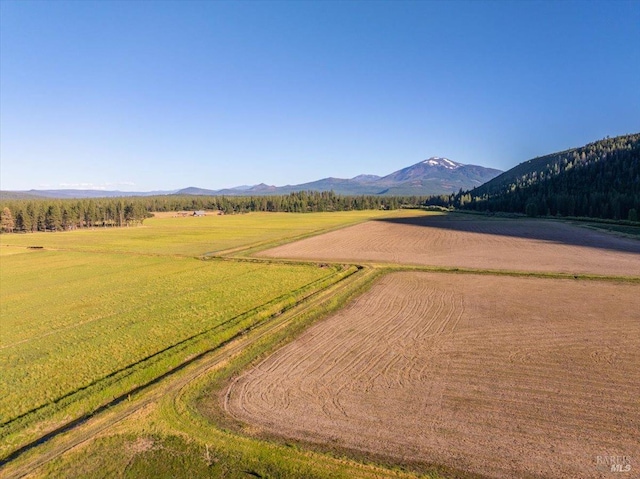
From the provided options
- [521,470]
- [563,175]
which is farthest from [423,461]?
[563,175]

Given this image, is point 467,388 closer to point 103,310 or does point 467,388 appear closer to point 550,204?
point 103,310

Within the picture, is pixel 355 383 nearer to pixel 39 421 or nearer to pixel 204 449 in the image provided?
pixel 204 449

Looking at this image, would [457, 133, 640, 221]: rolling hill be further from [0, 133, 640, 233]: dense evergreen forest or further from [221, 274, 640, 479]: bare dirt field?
[221, 274, 640, 479]: bare dirt field

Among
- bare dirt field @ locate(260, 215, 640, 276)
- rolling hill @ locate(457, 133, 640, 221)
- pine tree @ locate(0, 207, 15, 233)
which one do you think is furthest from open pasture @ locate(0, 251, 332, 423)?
rolling hill @ locate(457, 133, 640, 221)

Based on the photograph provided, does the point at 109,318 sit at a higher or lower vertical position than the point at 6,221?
lower

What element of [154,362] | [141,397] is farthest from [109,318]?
[141,397]

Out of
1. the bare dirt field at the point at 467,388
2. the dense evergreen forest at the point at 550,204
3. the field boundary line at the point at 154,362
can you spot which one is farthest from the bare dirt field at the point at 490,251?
the dense evergreen forest at the point at 550,204
